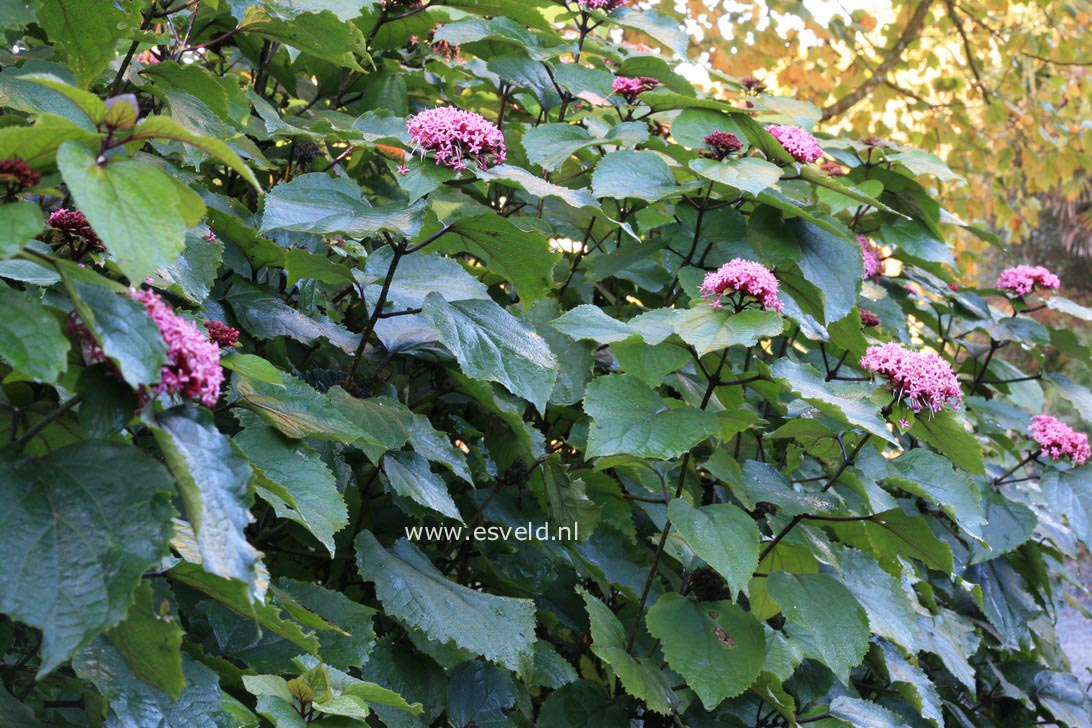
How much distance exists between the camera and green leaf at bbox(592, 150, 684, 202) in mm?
1841

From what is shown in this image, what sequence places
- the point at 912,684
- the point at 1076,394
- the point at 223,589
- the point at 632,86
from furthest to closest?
the point at 1076,394, the point at 632,86, the point at 912,684, the point at 223,589

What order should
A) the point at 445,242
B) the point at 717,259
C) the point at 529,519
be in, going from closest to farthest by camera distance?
the point at 445,242 → the point at 529,519 → the point at 717,259

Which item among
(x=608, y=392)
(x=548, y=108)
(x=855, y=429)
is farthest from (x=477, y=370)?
(x=548, y=108)

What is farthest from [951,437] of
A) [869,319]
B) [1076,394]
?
[1076,394]

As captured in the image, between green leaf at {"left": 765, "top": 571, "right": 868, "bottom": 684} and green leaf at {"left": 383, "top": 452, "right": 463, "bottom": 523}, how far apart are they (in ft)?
2.01

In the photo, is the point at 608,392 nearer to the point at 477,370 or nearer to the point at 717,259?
the point at 477,370

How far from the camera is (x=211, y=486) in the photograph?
2.82 ft

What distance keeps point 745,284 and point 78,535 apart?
3.70 feet

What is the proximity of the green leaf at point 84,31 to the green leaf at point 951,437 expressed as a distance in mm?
1447

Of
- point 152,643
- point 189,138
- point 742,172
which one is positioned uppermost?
point 189,138

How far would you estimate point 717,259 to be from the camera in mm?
2160

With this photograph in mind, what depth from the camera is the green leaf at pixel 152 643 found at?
0.94m

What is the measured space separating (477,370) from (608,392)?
0.26 m

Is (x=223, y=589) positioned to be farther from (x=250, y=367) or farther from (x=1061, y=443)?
(x=1061, y=443)
